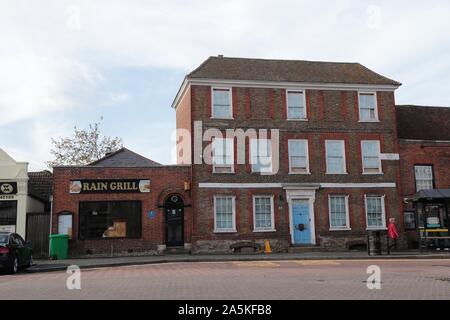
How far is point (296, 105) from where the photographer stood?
2903 cm

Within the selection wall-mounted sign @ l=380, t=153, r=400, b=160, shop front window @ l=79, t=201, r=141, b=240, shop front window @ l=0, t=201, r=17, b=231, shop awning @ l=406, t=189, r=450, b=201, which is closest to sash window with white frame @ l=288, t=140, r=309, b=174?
wall-mounted sign @ l=380, t=153, r=400, b=160

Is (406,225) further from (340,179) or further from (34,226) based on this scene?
(34,226)

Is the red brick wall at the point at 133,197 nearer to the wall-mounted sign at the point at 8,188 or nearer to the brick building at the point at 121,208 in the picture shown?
the brick building at the point at 121,208

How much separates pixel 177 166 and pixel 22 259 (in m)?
10.00

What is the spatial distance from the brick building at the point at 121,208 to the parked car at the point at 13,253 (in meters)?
6.10

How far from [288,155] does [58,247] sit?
12.6 meters

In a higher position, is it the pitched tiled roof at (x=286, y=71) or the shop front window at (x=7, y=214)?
the pitched tiled roof at (x=286, y=71)

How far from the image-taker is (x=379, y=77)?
30609 mm

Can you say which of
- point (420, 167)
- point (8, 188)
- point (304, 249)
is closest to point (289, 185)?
point (304, 249)

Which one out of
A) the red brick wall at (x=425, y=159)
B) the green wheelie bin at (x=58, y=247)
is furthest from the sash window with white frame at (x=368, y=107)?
the green wheelie bin at (x=58, y=247)

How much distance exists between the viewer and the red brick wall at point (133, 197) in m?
26.1

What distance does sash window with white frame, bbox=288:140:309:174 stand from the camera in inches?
1121

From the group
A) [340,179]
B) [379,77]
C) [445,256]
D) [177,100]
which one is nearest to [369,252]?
[445,256]
